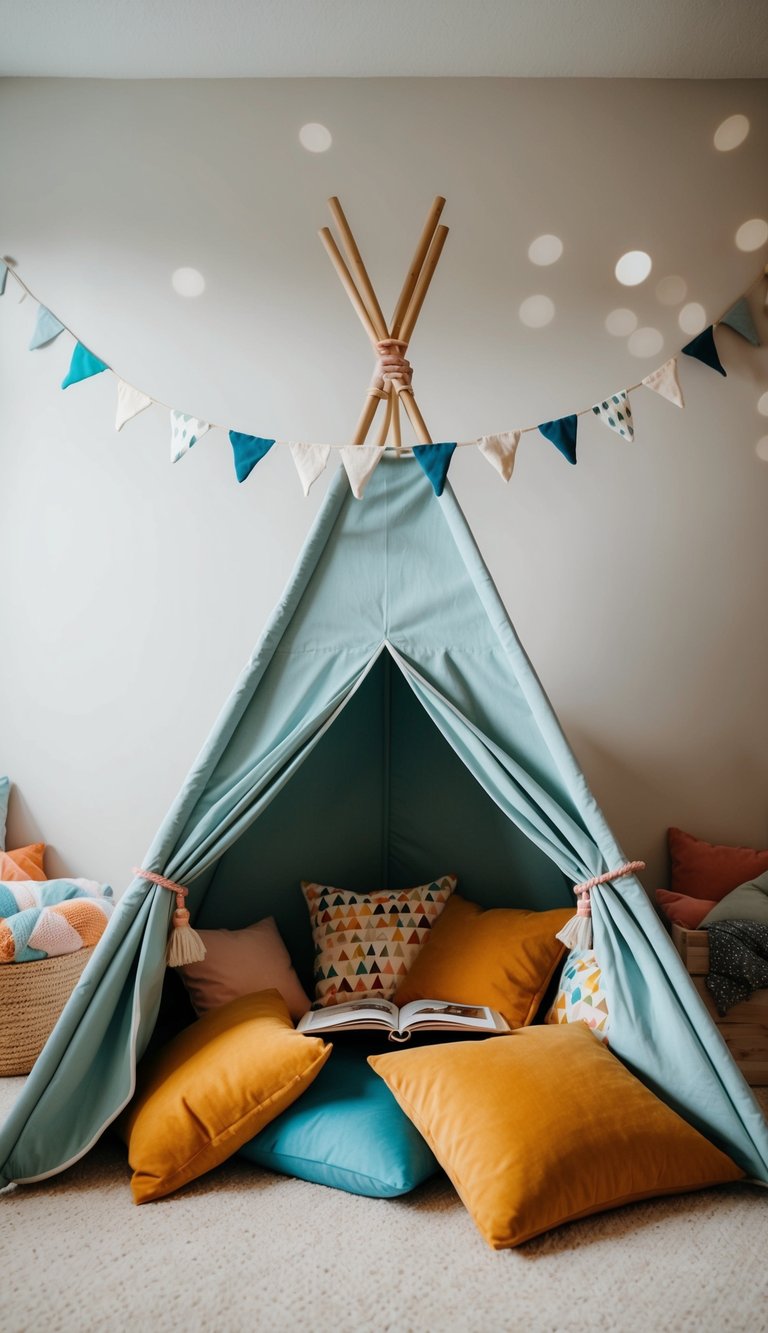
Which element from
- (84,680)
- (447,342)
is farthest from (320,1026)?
(447,342)

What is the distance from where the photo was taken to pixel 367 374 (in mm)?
2945

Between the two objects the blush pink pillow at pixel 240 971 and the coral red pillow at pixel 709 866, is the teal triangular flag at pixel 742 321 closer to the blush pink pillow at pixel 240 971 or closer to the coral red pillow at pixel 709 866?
the coral red pillow at pixel 709 866

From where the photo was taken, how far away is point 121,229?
2969 millimetres

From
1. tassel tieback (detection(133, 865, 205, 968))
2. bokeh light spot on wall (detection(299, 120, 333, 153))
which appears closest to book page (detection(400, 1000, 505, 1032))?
tassel tieback (detection(133, 865, 205, 968))

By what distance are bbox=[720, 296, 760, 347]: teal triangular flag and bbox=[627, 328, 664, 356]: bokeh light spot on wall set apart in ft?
0.64

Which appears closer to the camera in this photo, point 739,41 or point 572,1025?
point 572,1025

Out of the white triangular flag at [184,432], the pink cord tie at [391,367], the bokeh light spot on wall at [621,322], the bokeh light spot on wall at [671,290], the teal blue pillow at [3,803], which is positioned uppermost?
the bokeh light spot on wall at [671,290]

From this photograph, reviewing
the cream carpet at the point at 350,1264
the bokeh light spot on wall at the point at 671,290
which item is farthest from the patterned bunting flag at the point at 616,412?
the cream carpet at the point at 350,1264

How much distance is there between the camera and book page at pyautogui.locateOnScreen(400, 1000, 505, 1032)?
197 centimetres

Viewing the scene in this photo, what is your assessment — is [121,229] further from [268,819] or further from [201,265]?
[268,819]

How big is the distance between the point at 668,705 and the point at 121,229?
7.53ft

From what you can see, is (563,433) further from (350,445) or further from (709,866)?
(709,866)

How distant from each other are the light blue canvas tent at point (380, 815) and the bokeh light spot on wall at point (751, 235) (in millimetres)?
1560

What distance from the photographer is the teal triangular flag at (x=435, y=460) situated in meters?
2.04
